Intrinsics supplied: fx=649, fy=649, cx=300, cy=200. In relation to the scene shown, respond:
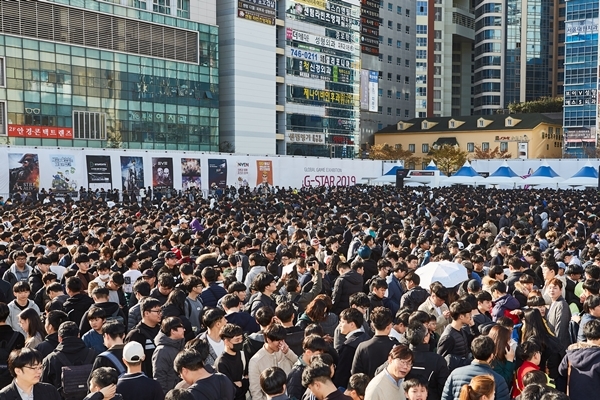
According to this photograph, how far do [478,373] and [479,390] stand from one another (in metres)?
0.61

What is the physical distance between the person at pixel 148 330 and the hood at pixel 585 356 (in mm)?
3675

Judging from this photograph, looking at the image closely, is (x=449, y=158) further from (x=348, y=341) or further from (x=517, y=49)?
(x=348, y=341)

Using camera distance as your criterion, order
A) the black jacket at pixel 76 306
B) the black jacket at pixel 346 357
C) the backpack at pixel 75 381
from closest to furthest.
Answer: the backpack at pixel 75 381 → the black jacket at pixel 346 357 → the black jacket at pixel 76 306

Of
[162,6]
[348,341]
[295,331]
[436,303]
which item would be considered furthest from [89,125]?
[348,341]

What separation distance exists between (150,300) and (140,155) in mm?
29866

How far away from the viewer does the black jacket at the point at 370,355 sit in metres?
5.39

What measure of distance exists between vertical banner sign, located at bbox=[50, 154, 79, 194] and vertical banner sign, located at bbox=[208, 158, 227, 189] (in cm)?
803

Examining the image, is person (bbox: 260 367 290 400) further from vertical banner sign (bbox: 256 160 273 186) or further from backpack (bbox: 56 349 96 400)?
vertical banner sign (bbox: 256 160 273 186)

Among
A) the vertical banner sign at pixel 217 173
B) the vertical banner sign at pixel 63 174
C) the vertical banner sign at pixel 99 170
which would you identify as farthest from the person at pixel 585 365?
the vertical banner sign at pixel 217 173

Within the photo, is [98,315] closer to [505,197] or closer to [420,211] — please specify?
[420,211]

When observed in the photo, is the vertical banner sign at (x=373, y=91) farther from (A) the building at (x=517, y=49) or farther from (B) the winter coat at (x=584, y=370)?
(B) the winter coat at (x=584, y=370)

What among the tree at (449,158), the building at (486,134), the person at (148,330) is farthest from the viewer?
the building at (486,134)

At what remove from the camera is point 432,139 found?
273 feet

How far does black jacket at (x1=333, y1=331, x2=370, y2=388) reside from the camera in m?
5.75
